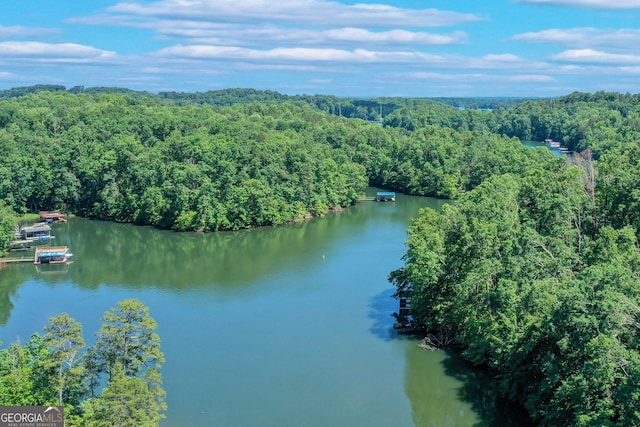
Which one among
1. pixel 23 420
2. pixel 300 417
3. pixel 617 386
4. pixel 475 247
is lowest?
pixel 300 417

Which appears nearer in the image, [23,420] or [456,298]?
[23,420]

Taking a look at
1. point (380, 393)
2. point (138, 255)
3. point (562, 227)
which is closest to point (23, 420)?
→ point (380, 393)

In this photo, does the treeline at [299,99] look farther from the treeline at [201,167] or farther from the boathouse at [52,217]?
the boathouse at [52,217]

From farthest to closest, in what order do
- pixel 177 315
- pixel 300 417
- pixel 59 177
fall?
pixel 59 177 < pixel 177 315 < pixel 300 417

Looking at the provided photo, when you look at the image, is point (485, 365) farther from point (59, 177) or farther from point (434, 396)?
point (59, 177)

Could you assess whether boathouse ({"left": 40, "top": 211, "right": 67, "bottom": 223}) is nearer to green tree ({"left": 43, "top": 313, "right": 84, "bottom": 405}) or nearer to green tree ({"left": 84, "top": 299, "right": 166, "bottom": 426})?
green tree ({"left": 84, "top": 299, "right": 166, "bottom": 426})

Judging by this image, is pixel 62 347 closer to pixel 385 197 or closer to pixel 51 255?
pixel 51 255

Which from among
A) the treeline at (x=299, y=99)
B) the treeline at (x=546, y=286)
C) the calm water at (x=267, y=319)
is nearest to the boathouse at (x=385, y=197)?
the calm water at (x=267, y=319)
